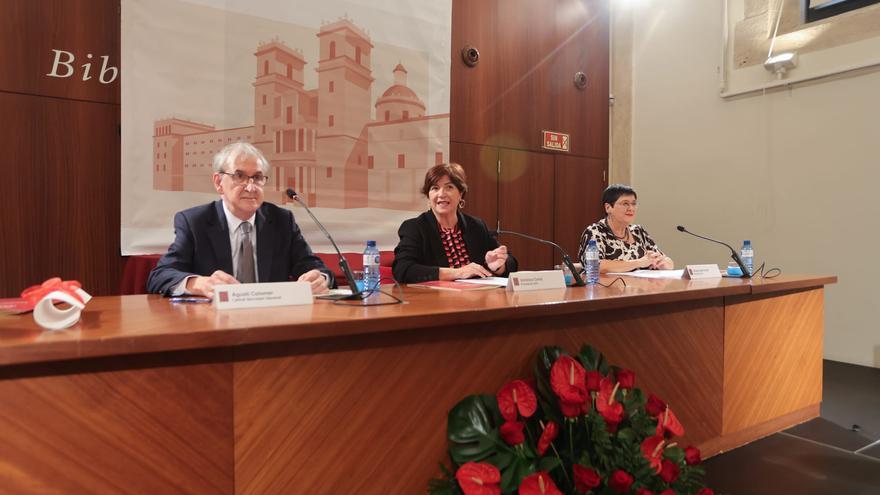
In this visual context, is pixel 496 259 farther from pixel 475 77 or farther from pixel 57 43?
pixel 57 43

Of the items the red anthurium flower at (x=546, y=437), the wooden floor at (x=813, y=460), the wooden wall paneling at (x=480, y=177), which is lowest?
the wooden floor at (x=813, y=460)

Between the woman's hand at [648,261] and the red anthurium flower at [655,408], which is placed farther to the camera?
the woman's hand at [648,261]

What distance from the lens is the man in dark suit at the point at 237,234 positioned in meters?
1.86

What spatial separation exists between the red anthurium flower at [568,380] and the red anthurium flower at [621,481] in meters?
0.18

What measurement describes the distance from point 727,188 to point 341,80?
3.09 metres

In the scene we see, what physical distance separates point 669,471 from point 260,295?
1.08m

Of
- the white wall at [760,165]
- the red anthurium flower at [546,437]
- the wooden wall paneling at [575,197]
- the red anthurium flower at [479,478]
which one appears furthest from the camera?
the wooden wall paneling at [575,197]

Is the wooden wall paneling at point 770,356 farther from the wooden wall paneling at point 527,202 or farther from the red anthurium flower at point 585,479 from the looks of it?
the wooden wall paneling at point 527,202

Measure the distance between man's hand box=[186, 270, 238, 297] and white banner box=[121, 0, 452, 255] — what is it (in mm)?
1520

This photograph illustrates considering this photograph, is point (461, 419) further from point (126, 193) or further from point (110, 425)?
point (126, 193)

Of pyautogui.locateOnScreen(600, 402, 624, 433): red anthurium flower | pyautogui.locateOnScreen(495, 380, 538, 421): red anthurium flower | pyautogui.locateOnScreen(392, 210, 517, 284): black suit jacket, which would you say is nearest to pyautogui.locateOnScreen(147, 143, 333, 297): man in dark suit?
pyautogui.locateOnScreen(392, 210, 517, 284): black suit jacket

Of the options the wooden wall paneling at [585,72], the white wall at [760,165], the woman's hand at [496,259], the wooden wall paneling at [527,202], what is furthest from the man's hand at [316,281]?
the white wall at [760,165]

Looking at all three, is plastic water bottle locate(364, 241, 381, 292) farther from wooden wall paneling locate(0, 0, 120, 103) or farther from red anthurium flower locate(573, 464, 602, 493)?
wooden wall paneling locate(0, 0, 120, 103)

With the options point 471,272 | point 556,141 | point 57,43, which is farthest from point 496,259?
point 556,141
